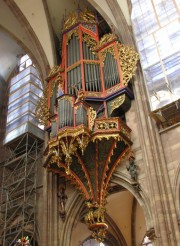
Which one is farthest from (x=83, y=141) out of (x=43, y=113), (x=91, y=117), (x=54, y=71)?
(x=54, y=71)

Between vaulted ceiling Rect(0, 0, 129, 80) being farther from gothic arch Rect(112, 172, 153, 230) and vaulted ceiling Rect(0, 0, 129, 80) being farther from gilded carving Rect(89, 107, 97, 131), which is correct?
gothic arch Rect(112, 172, 153, 230)

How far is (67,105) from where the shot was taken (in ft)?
39.5

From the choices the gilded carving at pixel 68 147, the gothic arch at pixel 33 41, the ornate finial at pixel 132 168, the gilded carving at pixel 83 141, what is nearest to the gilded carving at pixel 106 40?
the gothic arch at pixel 33 41

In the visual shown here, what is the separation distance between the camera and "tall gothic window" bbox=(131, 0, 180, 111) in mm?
10960

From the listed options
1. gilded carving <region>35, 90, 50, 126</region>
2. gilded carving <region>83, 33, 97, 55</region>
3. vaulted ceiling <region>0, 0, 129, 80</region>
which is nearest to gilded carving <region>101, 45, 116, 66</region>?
gilded carving <region>83, 33, 97, 55</region>

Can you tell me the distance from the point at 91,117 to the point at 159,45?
304 centimetres

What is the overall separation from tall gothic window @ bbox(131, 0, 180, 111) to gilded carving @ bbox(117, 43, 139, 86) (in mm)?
244

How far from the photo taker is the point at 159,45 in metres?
12.1

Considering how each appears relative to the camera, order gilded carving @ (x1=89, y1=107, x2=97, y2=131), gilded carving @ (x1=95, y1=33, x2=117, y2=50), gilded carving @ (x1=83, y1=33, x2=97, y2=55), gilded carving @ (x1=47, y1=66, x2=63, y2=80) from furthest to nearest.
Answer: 1. gilded carving @ (x1=47, y1=66, x2=63, y2=80)
2. gilded carving @ (x1=83, y1=33, x2=97, y2=55)
3. gilded carving @ (x1=95, y1=33, x2=117, y2=50)
4. gilded carving @ (x1=89, y1=107, x2=97, y2=131)

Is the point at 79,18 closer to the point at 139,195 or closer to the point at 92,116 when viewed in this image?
the point at 92,116

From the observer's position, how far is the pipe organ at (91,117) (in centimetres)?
1122

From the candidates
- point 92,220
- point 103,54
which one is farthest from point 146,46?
point 92,220

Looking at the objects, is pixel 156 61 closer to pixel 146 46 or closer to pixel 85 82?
pixel 146 46

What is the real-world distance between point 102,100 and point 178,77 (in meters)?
2.54
